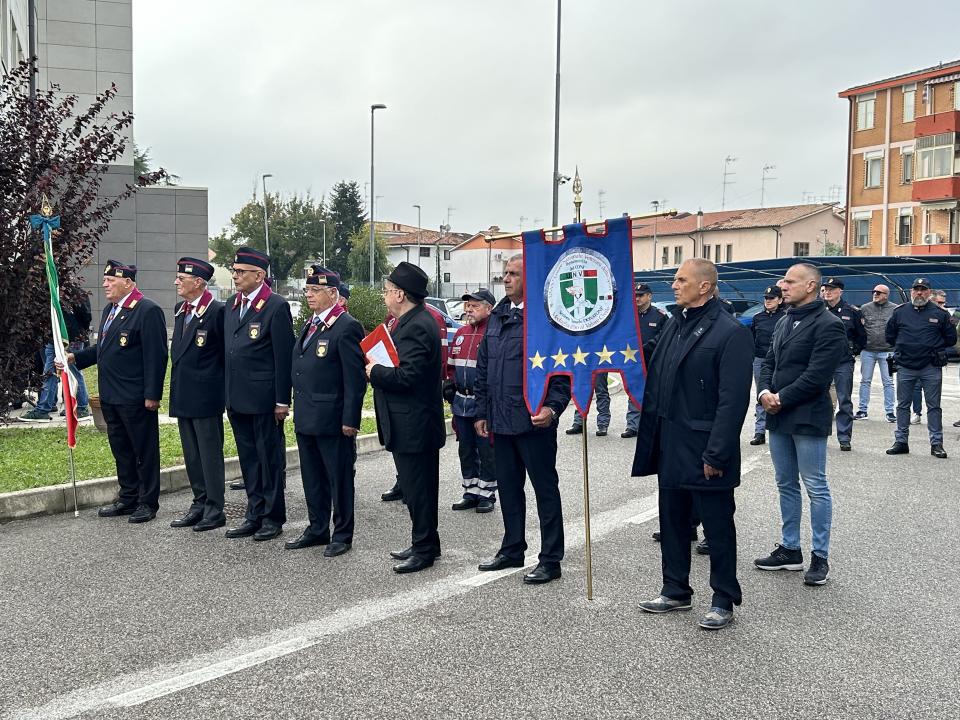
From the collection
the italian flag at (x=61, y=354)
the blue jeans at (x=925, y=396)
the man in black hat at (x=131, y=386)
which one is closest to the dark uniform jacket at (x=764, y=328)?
the blue jeans at (x=925, y=396)

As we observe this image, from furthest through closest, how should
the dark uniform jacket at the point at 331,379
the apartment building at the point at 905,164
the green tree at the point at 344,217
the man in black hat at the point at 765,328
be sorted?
1. the green tree at the point at 344,217
2. the apartment building at the point at 905,164
3. the man in black hat at the point at 765,328
4. the dark uniform jacket at the point at 331,379

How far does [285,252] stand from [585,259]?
79.5 meters

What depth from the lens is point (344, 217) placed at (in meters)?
93.8

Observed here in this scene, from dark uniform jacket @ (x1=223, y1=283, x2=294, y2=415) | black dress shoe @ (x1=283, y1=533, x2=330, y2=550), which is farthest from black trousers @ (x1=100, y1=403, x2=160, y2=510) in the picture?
black dress shoe @ (x1=283, y1=533, x2=330, y2=550)

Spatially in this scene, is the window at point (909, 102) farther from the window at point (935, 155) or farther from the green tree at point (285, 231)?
the green tree at point (285, 231)

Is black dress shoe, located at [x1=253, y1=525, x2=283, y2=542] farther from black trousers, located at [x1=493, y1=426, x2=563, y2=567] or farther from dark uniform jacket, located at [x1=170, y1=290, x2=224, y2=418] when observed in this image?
black trousers, located at [x1=493, y1=426, x2=563, y2=567]

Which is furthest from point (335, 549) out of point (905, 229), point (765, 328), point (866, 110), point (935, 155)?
point (866, 110)

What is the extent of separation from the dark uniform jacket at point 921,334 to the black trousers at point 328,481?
292 inches

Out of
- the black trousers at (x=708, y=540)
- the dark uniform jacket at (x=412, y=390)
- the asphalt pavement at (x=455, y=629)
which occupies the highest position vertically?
the dark uniform jacket at (x=412, y=390)

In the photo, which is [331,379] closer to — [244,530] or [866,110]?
[244,530]

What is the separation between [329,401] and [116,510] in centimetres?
234

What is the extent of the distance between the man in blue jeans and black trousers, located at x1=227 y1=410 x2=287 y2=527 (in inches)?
136

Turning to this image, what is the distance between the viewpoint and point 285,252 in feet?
273

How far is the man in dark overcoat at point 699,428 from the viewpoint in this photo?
5262mm
